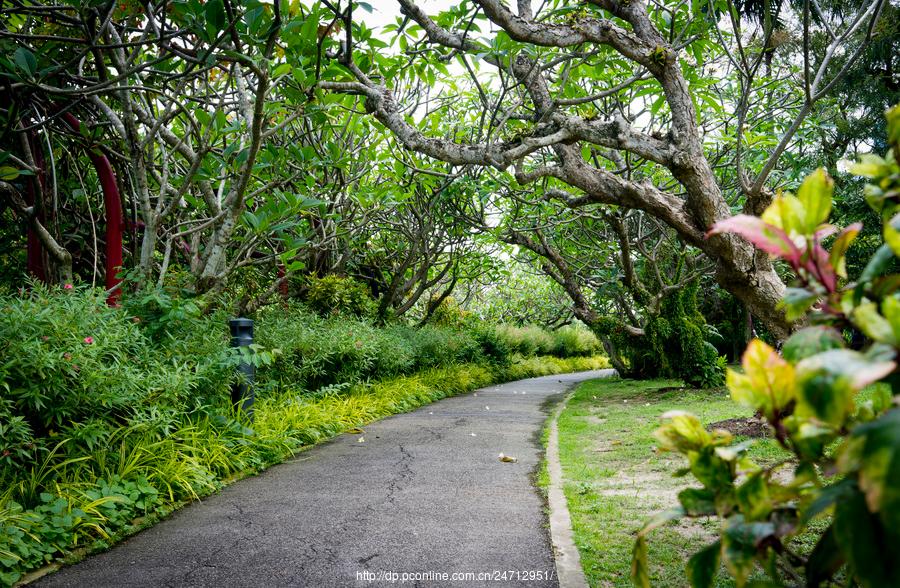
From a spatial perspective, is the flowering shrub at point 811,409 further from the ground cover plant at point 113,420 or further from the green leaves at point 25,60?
the green leaves at point 25,60

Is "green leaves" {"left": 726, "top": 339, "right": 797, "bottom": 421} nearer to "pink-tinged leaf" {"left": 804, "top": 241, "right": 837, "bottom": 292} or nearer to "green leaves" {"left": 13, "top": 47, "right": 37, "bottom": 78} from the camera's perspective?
"pink-tinged leaf" {"left": 804, "top": 241, "right": 837, "bottom": 292}

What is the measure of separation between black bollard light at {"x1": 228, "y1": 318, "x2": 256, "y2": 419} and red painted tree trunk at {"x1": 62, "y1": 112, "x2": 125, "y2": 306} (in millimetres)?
1133

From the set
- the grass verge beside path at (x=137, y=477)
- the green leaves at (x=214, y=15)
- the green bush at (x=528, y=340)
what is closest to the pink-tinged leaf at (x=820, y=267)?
the green leaves at (x=214, y=15)

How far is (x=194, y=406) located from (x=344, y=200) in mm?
4930

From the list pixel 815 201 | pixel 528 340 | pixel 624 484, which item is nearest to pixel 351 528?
pixel 624 484

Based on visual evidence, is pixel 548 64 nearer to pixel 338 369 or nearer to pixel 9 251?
pixel 338 369

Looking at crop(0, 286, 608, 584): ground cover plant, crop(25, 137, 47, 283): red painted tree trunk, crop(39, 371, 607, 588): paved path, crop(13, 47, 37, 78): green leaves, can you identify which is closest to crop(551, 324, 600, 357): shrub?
crop(0, 286, 608, 584): ground cover plant

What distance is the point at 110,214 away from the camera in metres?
5.63

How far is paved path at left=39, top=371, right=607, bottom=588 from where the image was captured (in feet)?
10.3

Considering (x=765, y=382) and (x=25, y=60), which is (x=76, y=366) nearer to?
(x=25, y=60)

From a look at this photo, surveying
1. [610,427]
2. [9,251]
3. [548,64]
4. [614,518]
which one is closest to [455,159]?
[548,64]

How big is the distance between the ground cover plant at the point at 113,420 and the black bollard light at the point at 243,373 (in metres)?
0.11

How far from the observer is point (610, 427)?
7582 mm

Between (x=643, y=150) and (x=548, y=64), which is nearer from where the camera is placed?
(x=643, y=150)
